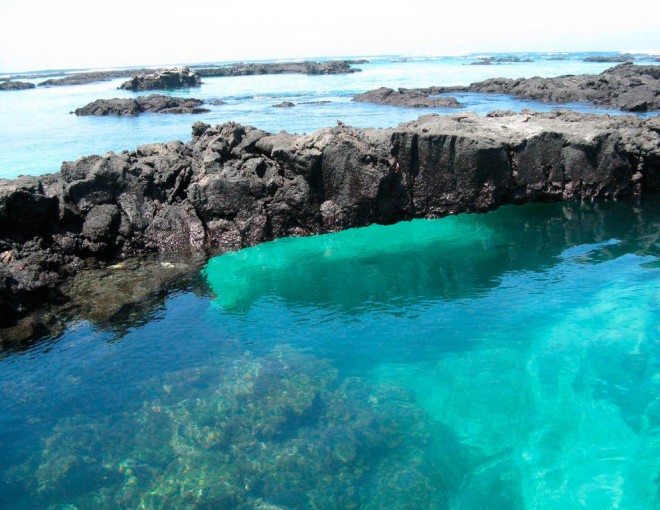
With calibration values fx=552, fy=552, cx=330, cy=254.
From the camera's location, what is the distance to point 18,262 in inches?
617

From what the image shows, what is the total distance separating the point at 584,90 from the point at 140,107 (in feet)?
135

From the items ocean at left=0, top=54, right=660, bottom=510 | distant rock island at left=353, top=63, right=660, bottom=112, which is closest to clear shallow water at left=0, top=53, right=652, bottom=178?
distant rock island at left=353, top=63, right=660, bottom=112

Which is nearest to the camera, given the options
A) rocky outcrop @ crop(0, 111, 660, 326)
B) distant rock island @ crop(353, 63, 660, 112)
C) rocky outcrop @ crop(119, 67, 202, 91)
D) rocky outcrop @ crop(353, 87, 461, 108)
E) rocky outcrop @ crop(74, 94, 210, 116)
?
rocky outcrop @ crop(0, 111, 660, 326)

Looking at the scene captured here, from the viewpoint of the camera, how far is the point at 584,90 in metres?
48.3

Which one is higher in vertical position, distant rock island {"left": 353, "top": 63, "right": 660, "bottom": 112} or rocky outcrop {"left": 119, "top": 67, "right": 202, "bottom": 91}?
rocky outcrop {"left": 119, "top": 67, "right": 202, "bottom": 91}

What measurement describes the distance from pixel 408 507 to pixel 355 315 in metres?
5.91

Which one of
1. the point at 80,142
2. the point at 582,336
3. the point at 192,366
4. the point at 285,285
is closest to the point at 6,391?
the point at 192,366

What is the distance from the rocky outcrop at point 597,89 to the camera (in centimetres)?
4309

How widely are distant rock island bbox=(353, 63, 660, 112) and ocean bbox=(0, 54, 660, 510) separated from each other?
30912 millimetres

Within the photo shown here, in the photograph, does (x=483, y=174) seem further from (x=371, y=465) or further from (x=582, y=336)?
(x=371, y=465)

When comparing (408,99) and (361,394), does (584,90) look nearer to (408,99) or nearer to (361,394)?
(408,99)

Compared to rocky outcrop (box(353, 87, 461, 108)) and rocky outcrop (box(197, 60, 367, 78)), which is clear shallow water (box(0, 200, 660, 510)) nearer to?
rocky outcrop (box(353, 87, 461, 108))

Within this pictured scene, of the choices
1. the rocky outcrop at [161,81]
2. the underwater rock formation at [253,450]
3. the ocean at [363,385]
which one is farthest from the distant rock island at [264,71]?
the underwater rock formation at [253,450]

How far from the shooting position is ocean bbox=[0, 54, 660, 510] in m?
8.77
